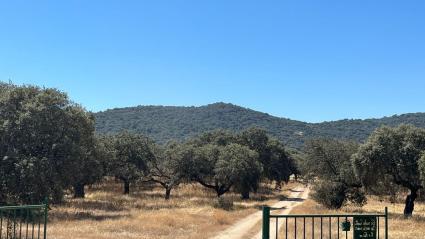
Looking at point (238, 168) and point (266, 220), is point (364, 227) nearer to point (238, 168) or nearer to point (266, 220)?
point (266, 220)

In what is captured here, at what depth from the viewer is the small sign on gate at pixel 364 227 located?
10398mm

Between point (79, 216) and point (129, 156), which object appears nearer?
point (79, 216)

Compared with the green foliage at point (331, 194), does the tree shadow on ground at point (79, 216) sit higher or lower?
lower

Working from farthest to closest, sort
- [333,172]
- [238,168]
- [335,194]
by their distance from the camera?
[238,168]
[333,172]
[335,194]

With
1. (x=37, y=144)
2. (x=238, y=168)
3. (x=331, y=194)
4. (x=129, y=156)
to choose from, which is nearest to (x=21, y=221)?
(x=37, y=144)

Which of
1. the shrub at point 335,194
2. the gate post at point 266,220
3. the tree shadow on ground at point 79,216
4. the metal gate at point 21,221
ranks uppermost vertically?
the gate post at point 266,220

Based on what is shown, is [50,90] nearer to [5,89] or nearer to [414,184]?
[5,89]

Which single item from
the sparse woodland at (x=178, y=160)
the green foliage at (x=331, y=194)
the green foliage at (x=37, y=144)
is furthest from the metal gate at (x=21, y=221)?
the green foliage at (x=331, y=194)

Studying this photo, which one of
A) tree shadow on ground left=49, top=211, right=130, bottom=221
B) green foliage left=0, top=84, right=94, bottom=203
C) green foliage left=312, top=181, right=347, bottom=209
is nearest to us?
tree shadow on ground left=49, top=211, right=130, bottom=221

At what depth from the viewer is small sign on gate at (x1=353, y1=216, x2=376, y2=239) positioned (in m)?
10.4

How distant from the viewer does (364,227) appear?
10.5 m

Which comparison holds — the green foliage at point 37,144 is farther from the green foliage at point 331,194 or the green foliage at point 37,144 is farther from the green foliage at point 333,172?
the green foliage at point 333,172

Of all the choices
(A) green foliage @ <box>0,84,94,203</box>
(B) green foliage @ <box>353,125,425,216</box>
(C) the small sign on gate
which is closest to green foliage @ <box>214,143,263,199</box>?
(B) green foliage @ <box>353,125,425,216</box>

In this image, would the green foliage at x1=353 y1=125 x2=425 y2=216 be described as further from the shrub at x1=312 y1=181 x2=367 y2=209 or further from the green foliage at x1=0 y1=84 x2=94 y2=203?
the green foliage at x1=0 y1=84 x2=94 y2=203
